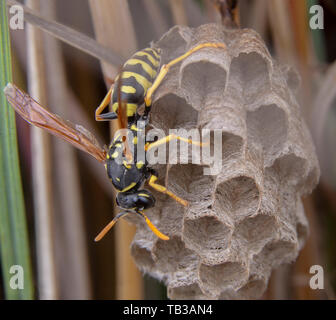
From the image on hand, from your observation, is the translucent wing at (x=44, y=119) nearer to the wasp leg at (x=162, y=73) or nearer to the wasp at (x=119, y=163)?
the wasp at (x=119, y=163)

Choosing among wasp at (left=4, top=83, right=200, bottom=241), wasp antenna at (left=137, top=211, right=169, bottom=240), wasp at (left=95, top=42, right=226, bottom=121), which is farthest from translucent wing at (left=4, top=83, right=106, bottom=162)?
wasp antenna at (left=137, top=211, right=169, bottom=240)

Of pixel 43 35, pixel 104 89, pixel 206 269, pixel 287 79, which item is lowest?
pixel 206 269

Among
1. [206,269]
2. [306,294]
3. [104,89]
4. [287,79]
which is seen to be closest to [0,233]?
[206,269]

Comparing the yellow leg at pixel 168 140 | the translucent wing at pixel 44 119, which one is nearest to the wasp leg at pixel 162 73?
the yellow leg at pixel 168 140

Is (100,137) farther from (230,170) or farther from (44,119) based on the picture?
(230,170)


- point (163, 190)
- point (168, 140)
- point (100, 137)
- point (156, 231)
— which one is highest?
point (100, 137)

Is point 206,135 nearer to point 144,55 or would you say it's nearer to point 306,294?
point 144,55

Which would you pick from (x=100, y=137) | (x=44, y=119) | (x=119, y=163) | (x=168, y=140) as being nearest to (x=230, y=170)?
(x=168, y=140)

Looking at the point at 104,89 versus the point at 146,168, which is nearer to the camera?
the point at 146,168
